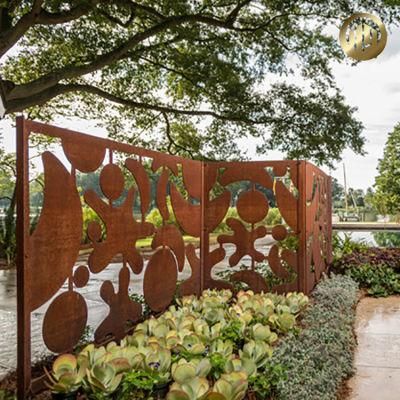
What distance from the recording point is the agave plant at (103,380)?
192cm

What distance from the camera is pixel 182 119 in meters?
9.88

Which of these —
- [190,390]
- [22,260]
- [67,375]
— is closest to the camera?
[190,390]

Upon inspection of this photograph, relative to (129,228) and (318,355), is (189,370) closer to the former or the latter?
(318,355)

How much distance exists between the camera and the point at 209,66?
766 centimetres

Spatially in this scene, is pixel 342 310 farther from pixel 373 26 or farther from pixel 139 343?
pixel 373 26

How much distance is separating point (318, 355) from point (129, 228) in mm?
1480

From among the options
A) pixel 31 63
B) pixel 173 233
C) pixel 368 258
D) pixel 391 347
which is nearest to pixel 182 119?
pixel 31 63

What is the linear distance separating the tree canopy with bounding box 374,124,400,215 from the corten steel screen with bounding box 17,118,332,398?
1710 cm

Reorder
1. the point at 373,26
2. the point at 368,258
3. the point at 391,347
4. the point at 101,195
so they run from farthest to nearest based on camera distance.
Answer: the point at 368,258
the point at 373,26
the point at 391,347
the point at 101,195

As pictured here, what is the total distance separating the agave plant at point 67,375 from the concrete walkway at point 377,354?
1654mm

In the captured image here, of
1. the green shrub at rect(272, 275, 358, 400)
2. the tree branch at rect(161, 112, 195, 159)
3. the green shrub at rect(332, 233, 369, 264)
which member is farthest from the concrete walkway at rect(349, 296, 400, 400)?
the tree branch at rect(161, 112, 195, 159)

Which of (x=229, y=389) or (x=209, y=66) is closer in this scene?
(x=229, y=389)

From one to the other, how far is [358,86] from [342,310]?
6.39 m

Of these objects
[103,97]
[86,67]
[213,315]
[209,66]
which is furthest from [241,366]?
[103,97]
